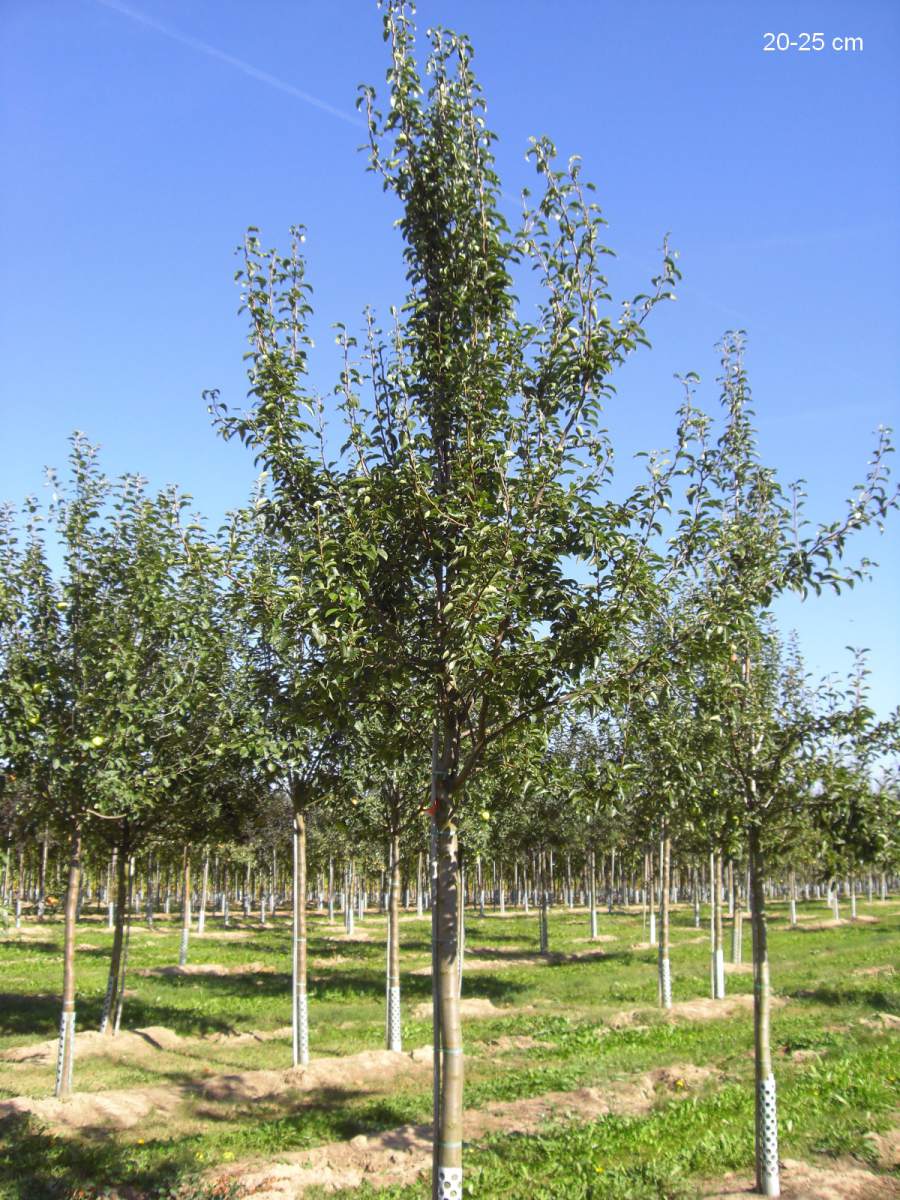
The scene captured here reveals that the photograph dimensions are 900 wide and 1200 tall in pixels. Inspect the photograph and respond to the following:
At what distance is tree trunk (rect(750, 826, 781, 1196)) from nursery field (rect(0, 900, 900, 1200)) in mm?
325

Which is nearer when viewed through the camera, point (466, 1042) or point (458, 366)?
point (458, 366)

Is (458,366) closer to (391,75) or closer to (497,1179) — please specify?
(391,75)

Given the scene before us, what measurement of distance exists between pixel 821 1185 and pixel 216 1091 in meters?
10.3

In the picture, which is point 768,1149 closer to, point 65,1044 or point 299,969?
point 299,969

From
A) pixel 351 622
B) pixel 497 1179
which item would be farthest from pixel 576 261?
pixel 497 1179

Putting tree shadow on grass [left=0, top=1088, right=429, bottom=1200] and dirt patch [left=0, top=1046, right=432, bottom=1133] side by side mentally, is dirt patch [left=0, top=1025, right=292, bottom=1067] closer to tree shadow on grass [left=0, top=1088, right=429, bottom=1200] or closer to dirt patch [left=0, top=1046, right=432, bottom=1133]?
dirt patch [left=0, top=1046, right=432, bottom=1133]

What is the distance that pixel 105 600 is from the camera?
15.2m

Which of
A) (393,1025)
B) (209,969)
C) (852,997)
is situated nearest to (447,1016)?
(393,1025)

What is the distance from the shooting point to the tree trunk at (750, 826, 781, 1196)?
950 centimetres

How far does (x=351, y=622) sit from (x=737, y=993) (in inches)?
1042

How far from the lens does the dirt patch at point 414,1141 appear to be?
10.4m

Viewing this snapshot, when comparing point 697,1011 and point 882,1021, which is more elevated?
point 882,1021

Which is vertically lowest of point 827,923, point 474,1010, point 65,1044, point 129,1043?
point 827,923

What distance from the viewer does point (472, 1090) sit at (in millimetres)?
14914
